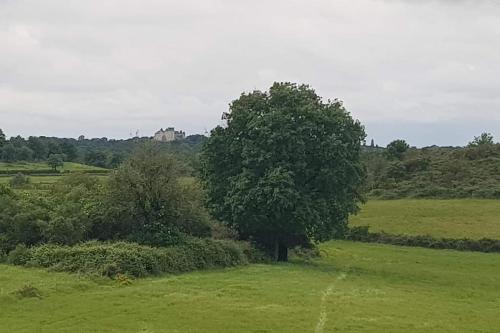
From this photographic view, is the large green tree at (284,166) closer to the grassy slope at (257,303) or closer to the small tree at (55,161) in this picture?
the grassy slope at (257,303)

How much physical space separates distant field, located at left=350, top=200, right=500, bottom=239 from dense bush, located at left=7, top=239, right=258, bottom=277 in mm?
40944

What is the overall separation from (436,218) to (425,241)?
1044 centimetres

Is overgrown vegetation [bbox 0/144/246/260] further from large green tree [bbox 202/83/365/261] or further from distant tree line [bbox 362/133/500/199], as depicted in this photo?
distant tree line [bbox 362/133/500/199]

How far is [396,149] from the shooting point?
138m

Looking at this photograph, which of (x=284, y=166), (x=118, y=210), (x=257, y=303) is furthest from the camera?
(x=284, y=166)

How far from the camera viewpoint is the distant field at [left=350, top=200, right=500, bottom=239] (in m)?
78.8

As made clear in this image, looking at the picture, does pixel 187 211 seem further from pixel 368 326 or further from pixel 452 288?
pixel 368 326

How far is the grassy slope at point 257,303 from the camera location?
88.3 ft

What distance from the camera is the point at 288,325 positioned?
27.1 metres

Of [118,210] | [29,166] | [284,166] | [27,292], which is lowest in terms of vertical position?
[27,292]

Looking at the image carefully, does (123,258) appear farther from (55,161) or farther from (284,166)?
(55,161)

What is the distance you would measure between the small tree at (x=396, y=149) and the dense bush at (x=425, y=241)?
54.7 metres

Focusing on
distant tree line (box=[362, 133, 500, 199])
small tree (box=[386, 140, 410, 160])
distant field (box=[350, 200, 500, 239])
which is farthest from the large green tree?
small tree (box=[386, 140, 410, 160])

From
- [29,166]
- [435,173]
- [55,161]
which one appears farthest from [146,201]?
[29,166]
